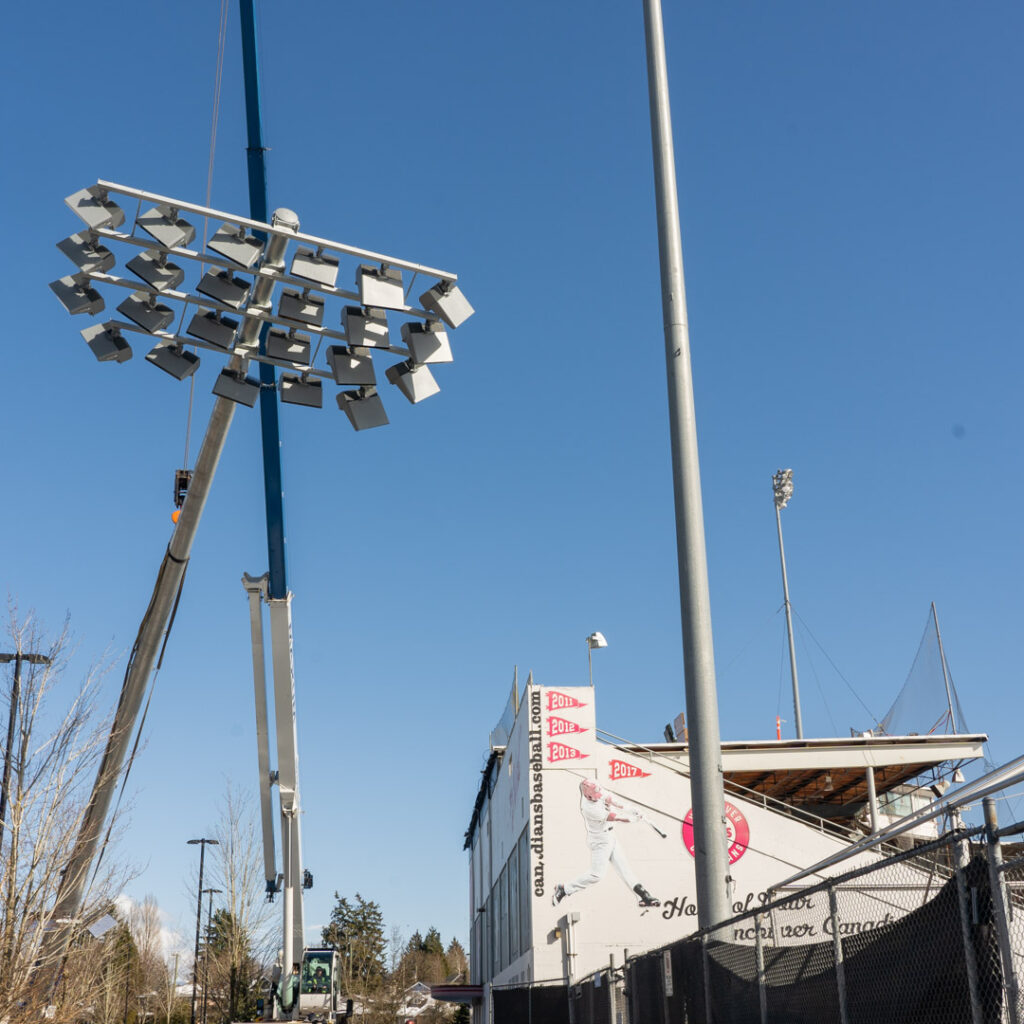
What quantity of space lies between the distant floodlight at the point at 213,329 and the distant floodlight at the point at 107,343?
0.91 metres

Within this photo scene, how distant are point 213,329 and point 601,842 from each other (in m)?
21.8

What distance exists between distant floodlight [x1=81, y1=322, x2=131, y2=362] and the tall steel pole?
537cm

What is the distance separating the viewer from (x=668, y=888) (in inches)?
1096

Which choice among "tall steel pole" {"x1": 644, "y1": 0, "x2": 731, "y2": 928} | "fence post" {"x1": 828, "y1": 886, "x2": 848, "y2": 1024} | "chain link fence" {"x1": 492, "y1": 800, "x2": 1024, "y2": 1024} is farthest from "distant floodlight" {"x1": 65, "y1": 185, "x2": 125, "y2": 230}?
"fence post" {"x1": 828, "y1": 886, "x2": 848, "y2": 1024}

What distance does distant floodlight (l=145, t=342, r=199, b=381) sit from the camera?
9.61 m

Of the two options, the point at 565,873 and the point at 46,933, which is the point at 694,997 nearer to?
the point at 46,933

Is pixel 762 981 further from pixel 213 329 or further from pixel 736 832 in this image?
pixel 736 832

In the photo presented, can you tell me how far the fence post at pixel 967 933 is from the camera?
18.4 feet

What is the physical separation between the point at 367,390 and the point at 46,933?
12.4 m

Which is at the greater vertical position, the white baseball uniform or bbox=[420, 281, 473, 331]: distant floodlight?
bbox=[420, 281, 473, 331]: distant floodlight

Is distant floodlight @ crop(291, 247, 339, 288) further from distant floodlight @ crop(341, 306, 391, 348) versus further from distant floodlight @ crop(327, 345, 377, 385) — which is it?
distant floodlight @ crop(327, 345, 377, 385)

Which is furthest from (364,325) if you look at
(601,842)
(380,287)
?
(601,842)

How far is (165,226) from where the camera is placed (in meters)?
8.47

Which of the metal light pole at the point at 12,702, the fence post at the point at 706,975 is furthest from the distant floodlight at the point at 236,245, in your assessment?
the metal light pole at the point at 12,702
